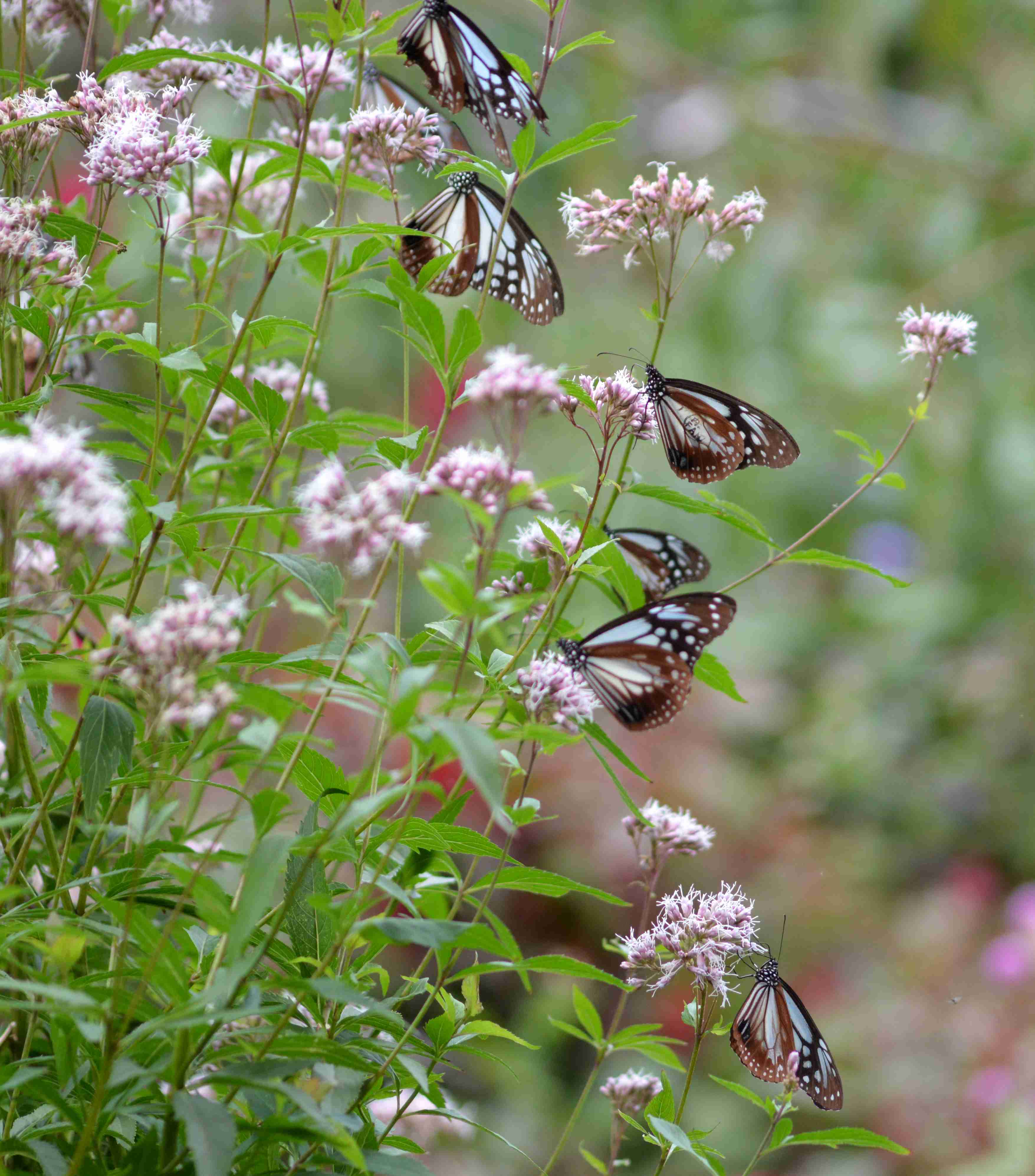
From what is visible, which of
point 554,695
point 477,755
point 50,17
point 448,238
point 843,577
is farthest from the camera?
point 843,577

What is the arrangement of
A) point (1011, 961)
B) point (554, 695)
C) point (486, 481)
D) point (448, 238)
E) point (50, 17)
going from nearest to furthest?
point (486, 481), point (554, 695), point (50, 17), point (448, 238), point (1011, 961)

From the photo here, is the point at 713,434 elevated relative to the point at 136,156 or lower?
elevated

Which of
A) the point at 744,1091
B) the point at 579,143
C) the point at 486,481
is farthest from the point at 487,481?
the point at 744,1091

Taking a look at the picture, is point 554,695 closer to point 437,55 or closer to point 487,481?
point 487,481

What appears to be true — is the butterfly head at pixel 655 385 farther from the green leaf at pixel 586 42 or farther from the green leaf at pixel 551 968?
the green leaf at pixel 551 968

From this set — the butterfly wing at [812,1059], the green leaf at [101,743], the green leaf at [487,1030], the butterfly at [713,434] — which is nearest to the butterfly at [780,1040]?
the butterfly wing at [812,1059]

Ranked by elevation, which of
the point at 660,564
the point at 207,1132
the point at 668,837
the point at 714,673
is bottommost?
the point at 207,1132
